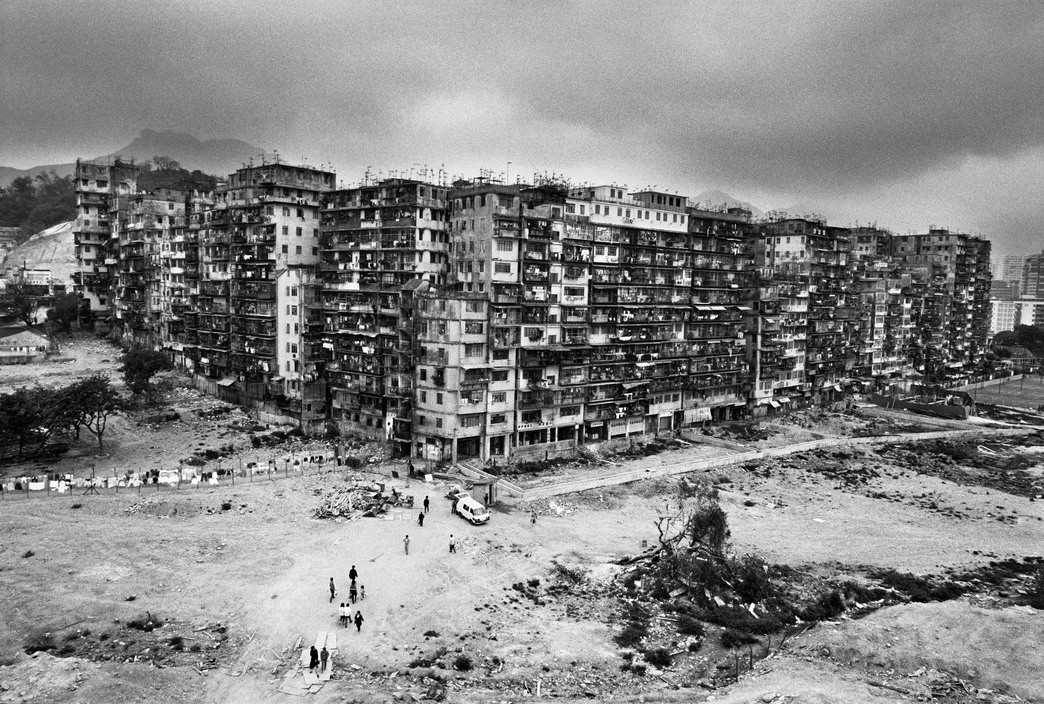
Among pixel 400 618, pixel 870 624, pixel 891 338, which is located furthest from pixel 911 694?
pixel 891 338

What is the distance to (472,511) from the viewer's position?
53719 mm

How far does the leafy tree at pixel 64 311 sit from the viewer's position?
117688 mm

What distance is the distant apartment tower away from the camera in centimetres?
12612

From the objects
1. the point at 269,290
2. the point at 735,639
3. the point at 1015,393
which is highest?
the point at 269,290

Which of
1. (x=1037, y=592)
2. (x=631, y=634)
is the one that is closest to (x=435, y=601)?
(x=631, y=634)

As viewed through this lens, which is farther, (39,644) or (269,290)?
(269,290)

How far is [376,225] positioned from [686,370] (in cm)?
4231

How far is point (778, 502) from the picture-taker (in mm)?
65812

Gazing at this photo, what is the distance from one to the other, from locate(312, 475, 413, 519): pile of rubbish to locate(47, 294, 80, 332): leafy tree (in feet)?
287

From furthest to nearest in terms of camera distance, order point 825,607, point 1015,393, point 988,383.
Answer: point 988,383 < point 1015,393 < point 825,607

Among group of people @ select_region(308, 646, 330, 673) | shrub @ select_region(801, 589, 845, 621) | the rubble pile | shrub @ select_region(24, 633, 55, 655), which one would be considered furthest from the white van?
shrub @ select_region(24, 633, 55, 655)

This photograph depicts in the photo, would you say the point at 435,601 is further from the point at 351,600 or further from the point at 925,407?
the point at 925,407

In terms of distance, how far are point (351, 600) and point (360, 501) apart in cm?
1641

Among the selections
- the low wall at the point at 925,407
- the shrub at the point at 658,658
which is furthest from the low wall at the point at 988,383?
the shrub at the point at 658,658
